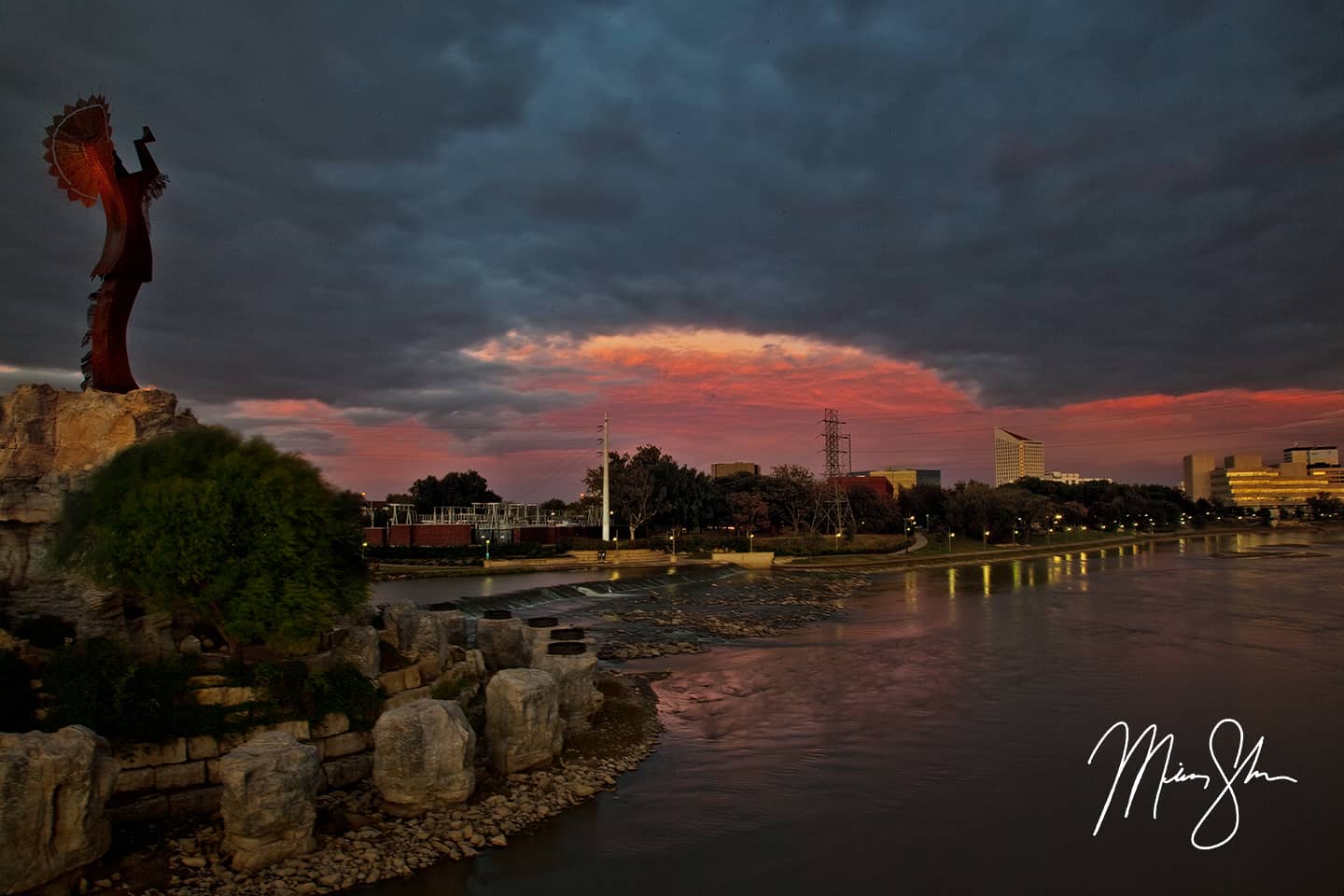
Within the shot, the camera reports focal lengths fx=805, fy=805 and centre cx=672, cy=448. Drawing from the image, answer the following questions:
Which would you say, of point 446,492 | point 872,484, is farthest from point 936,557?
point 446,492

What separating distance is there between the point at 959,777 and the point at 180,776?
14.6 m

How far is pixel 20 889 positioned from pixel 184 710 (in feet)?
11.4

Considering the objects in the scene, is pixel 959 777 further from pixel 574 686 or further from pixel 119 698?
pixel 119 698

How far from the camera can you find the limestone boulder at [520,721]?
15.6 meters

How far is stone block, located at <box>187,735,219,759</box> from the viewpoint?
43.2 ft

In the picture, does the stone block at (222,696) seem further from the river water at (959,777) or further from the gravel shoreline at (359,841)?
the river water at (959,777)

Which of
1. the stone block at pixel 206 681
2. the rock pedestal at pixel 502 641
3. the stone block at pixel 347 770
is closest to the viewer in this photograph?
the stone block at pixel 206 681

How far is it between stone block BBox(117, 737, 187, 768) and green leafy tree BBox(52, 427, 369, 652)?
242cm

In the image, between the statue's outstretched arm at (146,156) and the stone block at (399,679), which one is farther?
the statue's outstretched arm at (146,156)

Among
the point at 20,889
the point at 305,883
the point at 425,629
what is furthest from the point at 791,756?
the point at 20,889

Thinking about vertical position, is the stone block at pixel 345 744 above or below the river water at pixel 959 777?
above

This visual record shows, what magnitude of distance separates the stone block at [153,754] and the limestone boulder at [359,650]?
323 centimetres

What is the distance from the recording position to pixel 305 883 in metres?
11.3

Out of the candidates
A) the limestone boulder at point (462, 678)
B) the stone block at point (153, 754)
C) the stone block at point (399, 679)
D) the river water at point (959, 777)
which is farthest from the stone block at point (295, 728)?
the river water at point (959, 777)
